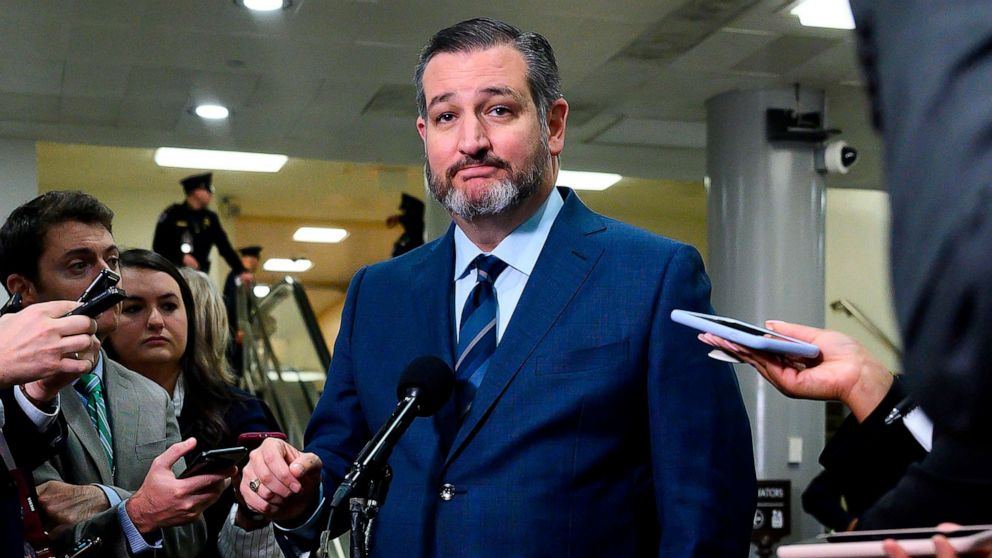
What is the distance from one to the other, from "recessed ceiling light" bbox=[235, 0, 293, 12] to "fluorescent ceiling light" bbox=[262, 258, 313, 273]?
50.1ft

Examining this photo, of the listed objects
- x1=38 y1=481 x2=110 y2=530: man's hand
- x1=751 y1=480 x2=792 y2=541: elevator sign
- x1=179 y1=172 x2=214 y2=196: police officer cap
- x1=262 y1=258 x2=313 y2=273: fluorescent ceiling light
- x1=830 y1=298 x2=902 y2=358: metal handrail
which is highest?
x1=262 y1=258 x2=313 y2=273: fluorescent ceiling light

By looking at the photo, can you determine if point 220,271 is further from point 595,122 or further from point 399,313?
point 399,313

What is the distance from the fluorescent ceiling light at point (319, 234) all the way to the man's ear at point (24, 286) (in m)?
16.8

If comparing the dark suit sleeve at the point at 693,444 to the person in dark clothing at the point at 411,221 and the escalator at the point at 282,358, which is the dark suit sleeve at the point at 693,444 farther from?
the person in dark clothing at the point at 411,221

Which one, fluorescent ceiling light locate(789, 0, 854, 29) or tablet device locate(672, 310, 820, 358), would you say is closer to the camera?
tablet device locate(672, 310, 820, 358)

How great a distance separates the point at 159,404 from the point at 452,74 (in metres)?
1.56

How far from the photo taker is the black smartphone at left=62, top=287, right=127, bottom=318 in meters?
2.51

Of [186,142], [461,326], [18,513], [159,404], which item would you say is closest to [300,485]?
[461,326]

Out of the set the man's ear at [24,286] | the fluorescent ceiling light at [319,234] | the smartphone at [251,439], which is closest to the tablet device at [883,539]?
the smartphone at [251,439]

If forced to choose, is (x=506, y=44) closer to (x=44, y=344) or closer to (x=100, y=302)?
(x=100, y=302)

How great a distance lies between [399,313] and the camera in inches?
97.1

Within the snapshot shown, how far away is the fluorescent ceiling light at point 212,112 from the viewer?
10.7m

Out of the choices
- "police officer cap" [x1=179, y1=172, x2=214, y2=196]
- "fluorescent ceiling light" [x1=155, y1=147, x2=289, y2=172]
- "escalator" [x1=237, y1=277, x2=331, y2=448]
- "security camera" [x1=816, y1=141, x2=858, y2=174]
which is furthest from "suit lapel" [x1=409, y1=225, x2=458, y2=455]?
"fluorescent ceiling light" [x1=155, y1=147, x2=289, y2=172]

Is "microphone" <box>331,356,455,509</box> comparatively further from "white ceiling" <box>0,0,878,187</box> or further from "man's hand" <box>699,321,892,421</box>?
"white ceiling" <box>0,0,878,187</box>
